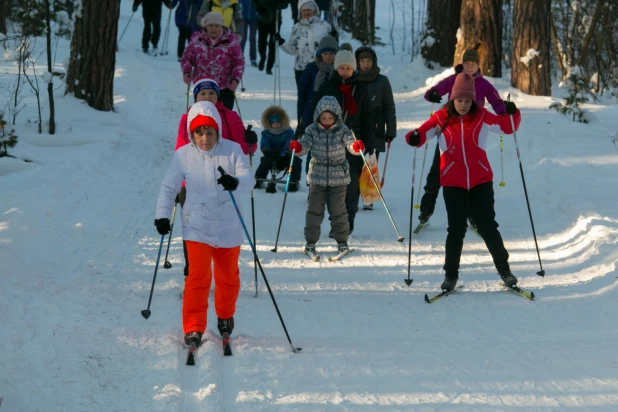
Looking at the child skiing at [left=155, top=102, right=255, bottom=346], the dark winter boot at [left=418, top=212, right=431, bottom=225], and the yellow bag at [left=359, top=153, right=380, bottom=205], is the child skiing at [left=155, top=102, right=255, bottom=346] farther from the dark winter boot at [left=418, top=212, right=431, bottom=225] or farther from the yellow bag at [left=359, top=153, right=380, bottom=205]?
the yellow bag at [left=359, top=153, right=380, bottom=205]

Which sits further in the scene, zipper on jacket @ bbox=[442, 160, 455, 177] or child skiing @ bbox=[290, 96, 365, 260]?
child skiing @ bbox=[290, 96, 365, 260]

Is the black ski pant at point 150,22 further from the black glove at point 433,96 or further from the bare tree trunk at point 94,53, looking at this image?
the black glove at point 433,96

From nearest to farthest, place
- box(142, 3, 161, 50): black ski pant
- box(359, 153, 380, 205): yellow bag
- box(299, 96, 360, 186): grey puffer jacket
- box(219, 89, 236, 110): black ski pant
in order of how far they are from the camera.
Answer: box(299, 96, 360, 186): grey puffer jacket
box(359, 153, 380, 205): yellow bag
box(219, 89, 236, 110): black ski pant
box(142, 3, 161, 50): black ski pant

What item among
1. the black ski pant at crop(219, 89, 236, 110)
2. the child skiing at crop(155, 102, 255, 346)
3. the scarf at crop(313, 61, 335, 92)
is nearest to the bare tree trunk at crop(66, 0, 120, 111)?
the black ski pant at crop(219, 89, 236, 110)

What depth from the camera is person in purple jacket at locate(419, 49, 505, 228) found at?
8797 millimetres

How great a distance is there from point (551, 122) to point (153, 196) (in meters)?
6.75

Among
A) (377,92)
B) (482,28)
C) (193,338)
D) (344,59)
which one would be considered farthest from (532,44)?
(193,338)

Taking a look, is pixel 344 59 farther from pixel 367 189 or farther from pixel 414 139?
pixel 367 189

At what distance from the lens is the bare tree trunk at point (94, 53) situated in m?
13.1

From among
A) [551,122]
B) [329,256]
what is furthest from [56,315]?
[551,122]

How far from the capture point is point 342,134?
8492 mm

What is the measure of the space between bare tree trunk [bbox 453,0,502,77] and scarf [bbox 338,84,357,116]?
7.45 metres

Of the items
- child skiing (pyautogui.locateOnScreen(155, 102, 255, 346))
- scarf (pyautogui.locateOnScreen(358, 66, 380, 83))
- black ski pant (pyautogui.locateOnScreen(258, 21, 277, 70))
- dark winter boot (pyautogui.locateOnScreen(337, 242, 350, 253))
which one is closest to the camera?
→ child skiing (pyautogui.locateOnScreen(155, 102, 255, 346))

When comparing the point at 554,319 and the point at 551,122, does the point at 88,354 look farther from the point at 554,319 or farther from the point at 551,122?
the point at 551,122
